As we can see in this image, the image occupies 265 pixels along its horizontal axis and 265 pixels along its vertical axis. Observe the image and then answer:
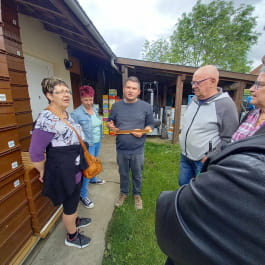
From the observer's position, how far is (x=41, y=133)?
3.51ft

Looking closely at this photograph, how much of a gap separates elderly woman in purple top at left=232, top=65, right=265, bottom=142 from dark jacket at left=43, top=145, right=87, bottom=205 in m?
1.35

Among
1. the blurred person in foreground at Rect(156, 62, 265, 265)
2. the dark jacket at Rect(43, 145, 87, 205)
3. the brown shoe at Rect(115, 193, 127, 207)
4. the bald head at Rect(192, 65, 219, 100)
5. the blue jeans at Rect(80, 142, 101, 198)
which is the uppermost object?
the bald head at Rect(192, 65, 219, 100)

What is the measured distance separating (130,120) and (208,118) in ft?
2.97

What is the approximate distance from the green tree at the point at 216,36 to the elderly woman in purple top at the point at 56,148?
16649 millimetres

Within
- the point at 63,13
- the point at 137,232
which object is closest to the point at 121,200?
the point at 137,232

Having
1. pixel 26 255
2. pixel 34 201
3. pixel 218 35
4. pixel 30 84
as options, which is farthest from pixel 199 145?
pixel 218 35

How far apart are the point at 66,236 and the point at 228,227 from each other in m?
1.88

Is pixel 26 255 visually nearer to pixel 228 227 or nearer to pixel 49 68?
pixel 228 227

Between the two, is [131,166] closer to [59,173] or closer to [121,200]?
[121,200]

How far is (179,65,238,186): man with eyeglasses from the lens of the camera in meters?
1.43

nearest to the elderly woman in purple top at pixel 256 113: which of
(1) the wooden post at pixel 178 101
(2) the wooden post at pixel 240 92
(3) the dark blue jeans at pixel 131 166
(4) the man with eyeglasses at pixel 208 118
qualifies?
(4) the man with eyeglasses at pixel 208 118

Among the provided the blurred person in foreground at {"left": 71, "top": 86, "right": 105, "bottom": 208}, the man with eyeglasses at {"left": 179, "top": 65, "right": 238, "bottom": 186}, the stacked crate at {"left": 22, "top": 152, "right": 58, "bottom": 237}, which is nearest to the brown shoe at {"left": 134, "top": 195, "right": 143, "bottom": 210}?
the blurred person in foreground at {"left": 71, "top": 86, "right": 105, "bottom": 208}

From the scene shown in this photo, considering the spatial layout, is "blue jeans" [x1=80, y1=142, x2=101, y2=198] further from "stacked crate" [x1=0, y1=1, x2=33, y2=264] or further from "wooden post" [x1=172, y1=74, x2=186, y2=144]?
"wooden post" [x1=172, y1=74, x2=186, y2=144]

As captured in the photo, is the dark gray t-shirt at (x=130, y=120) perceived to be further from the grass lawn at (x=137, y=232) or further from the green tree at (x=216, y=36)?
the green tree at (x=216, y=36)
